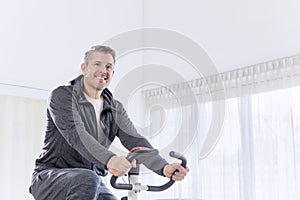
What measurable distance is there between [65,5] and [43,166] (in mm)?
2538

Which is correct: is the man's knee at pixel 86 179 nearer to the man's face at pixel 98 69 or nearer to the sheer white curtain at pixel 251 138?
the man's face at pixel 98 69

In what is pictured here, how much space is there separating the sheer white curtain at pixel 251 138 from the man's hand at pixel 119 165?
1.94m

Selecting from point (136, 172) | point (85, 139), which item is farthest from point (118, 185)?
point (85, 139)

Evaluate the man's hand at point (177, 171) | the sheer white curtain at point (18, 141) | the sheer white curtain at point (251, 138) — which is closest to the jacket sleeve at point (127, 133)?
the man's hand at point (177, 171)

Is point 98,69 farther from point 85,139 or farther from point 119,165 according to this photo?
point 119,165

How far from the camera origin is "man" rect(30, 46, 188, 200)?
155 cm

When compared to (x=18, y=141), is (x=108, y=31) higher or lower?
higher

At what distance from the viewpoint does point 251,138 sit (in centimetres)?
343

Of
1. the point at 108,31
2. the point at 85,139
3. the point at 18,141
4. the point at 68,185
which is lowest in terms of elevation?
the point at 68,185

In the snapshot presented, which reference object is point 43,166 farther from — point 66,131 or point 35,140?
point 35,140

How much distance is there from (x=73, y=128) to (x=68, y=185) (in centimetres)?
20

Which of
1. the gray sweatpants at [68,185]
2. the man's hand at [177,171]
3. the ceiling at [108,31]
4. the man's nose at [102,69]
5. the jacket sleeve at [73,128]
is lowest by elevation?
the gray sweatpants at [68,185]

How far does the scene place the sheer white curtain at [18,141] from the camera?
350 centimetres

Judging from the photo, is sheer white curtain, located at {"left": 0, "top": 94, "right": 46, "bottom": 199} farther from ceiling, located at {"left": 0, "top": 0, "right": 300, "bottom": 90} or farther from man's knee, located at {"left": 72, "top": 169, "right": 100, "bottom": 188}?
man's knee, located at {"left": 72, "top": 169, "right": 100, "bottom": 188}
